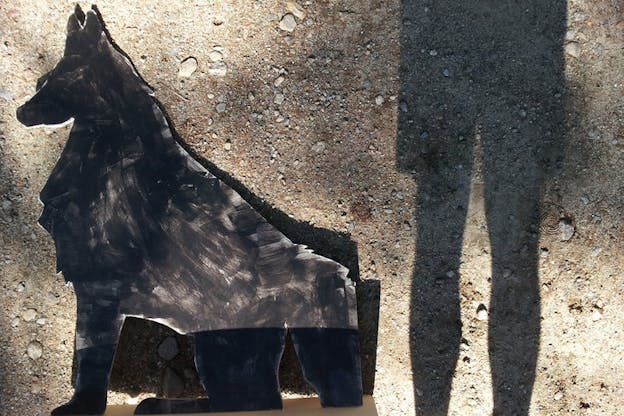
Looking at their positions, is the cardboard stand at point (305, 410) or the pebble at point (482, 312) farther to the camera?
the pebble at point (482, 312)

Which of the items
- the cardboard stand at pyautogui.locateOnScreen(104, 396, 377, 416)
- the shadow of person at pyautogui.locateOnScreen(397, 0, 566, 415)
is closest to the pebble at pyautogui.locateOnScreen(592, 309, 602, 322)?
the shadow of person at pyautogui.locateOnScreen(397, 0, 566, 415)

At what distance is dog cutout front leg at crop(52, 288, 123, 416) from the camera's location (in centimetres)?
209

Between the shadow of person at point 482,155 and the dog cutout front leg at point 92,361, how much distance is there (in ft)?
4.63

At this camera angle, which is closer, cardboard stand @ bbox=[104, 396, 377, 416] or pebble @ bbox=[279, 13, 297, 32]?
cardboard stand @ bbox=[104, 396, 377, 416]

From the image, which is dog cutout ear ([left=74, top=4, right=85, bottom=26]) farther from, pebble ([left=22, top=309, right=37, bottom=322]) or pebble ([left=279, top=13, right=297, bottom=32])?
pebble ([left=22, top=309, right=37, bottom=322])

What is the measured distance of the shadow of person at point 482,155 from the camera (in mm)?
2209

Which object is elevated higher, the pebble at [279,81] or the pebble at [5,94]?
the pebble at [279,81]

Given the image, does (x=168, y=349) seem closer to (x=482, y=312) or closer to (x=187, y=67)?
(x=187, y=67)

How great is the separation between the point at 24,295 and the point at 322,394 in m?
1.51

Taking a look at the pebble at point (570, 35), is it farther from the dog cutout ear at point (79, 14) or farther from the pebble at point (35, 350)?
the pebble at point (35, 350)

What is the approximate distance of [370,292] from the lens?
2213mm

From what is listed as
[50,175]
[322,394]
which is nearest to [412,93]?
[322,394]

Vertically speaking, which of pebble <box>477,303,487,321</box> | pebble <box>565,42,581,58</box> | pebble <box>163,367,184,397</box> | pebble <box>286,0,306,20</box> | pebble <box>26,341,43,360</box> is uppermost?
pebble <box>286,0,306,20</box>

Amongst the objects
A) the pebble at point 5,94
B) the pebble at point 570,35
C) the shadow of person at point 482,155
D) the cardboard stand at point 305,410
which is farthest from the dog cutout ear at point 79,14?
the pebble at point 570,35
